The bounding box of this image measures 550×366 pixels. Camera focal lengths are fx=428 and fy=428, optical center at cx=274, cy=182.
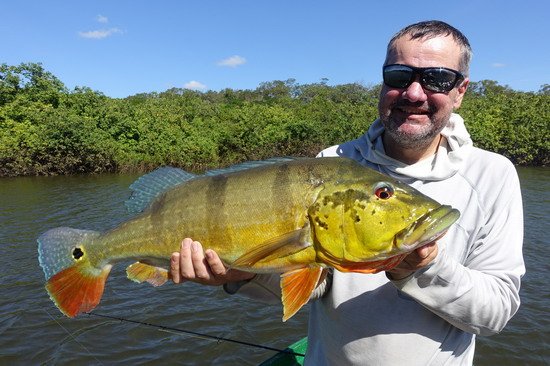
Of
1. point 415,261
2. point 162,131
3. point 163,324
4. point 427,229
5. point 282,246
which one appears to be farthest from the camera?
point 162,131

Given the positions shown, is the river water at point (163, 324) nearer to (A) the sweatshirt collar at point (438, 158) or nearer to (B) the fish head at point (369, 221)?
(A) the sweatshirt collar at point (438, 158)

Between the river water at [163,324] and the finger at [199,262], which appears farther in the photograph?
the river water at [163,324]

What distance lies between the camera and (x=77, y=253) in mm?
3035

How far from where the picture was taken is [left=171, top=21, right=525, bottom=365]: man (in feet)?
7.66

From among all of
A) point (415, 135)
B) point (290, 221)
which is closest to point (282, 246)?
point (290, 221)

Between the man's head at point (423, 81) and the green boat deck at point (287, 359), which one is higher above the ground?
the man's head at point (423, 81)

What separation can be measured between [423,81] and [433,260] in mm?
1168

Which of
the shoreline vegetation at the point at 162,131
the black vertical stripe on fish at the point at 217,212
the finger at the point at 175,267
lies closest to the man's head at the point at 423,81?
the black vertical stripe on fish at the point at 217,212

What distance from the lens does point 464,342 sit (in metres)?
2.66

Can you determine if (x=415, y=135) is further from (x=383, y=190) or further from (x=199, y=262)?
(x=199, y=262)

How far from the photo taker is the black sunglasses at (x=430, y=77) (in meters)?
2.71

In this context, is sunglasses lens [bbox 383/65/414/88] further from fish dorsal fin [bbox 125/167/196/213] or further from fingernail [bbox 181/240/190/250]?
fingernail [bbox 181/240/190/250]

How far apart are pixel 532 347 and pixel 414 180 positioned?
7.08 meters

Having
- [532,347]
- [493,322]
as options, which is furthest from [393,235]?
[532,347]
